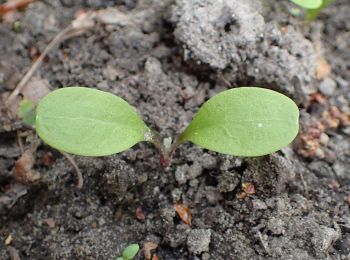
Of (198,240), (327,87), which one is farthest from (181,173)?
(327,87)

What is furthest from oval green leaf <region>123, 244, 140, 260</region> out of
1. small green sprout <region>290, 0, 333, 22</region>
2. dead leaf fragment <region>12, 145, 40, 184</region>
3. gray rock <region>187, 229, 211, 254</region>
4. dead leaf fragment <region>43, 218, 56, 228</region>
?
small green sprout <region>290, 0, 333, 22</region>

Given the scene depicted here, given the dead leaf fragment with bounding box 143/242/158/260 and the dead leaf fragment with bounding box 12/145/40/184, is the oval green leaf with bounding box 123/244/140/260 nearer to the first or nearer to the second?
the dead leaf fragment with bounding box 143/242/158/260

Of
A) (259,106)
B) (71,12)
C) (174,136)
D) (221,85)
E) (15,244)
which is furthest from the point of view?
(71,12)

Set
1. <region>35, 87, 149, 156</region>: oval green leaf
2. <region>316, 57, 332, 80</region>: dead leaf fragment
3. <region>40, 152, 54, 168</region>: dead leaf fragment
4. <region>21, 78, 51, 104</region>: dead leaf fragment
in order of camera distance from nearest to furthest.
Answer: <region>35, 87, 149, 156</region>: oval green leaf
<region>40, 152, 54, 168</region>: dead leaf fragment
<region>21, 78, 51, 104</region>: dead leaf fragment
<region>316, 57, 332, 80</region>: dead leaf fragment

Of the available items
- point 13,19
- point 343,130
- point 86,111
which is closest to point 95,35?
point 13,19

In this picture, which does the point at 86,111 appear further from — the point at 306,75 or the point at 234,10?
the point at 306,75

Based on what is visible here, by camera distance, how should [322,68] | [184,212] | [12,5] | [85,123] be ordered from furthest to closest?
[12,5] → [322,68] → [184,212] → [85,123]

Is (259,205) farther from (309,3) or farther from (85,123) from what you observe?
(309,3)
